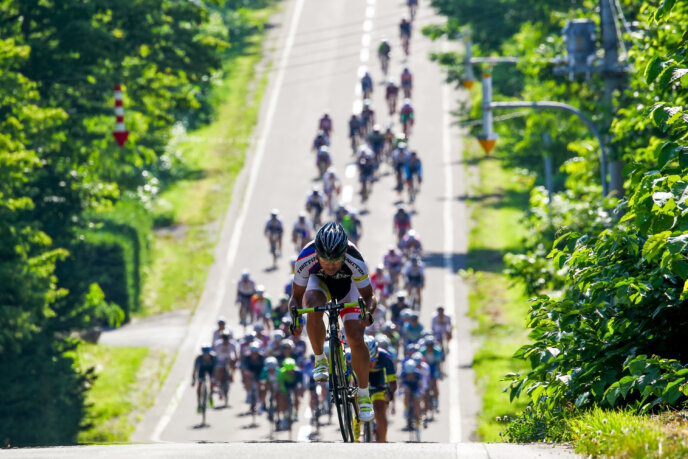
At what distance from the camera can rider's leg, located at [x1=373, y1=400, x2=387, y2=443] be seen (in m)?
13.9

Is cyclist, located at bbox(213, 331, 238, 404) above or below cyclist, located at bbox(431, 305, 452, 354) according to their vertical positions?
below

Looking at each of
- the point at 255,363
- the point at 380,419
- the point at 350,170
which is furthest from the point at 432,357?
the point at 350,170

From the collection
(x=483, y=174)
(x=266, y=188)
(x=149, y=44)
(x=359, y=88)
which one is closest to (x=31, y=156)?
(x=149, y=44)

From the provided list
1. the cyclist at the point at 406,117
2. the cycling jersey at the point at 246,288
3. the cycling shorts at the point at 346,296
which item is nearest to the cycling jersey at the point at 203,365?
the cycling jersey at the point at 246,288

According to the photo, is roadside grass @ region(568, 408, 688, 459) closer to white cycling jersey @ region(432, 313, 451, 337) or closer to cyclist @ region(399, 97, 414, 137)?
white cycling jersey @ region(432, 313, 451, 337)

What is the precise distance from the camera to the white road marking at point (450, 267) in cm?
2752

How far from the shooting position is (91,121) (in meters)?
32.2

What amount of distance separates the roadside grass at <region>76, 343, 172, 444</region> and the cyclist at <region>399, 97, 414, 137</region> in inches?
765

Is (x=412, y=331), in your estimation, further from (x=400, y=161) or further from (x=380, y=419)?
(x=400, y=161)

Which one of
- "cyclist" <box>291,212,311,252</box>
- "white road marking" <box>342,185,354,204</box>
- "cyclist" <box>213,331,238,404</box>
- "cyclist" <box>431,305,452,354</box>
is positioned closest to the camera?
"cyclist" <box>213,331,238,404</box>

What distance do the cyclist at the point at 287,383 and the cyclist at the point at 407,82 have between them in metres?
30.8

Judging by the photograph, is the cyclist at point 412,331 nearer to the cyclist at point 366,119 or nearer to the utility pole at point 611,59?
the utility pole at point 611,59

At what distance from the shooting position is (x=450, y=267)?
40.1m

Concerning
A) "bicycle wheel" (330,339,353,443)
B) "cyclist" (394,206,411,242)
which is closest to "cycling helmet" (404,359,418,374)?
"bicycle wheel" (330,339,353,443)
